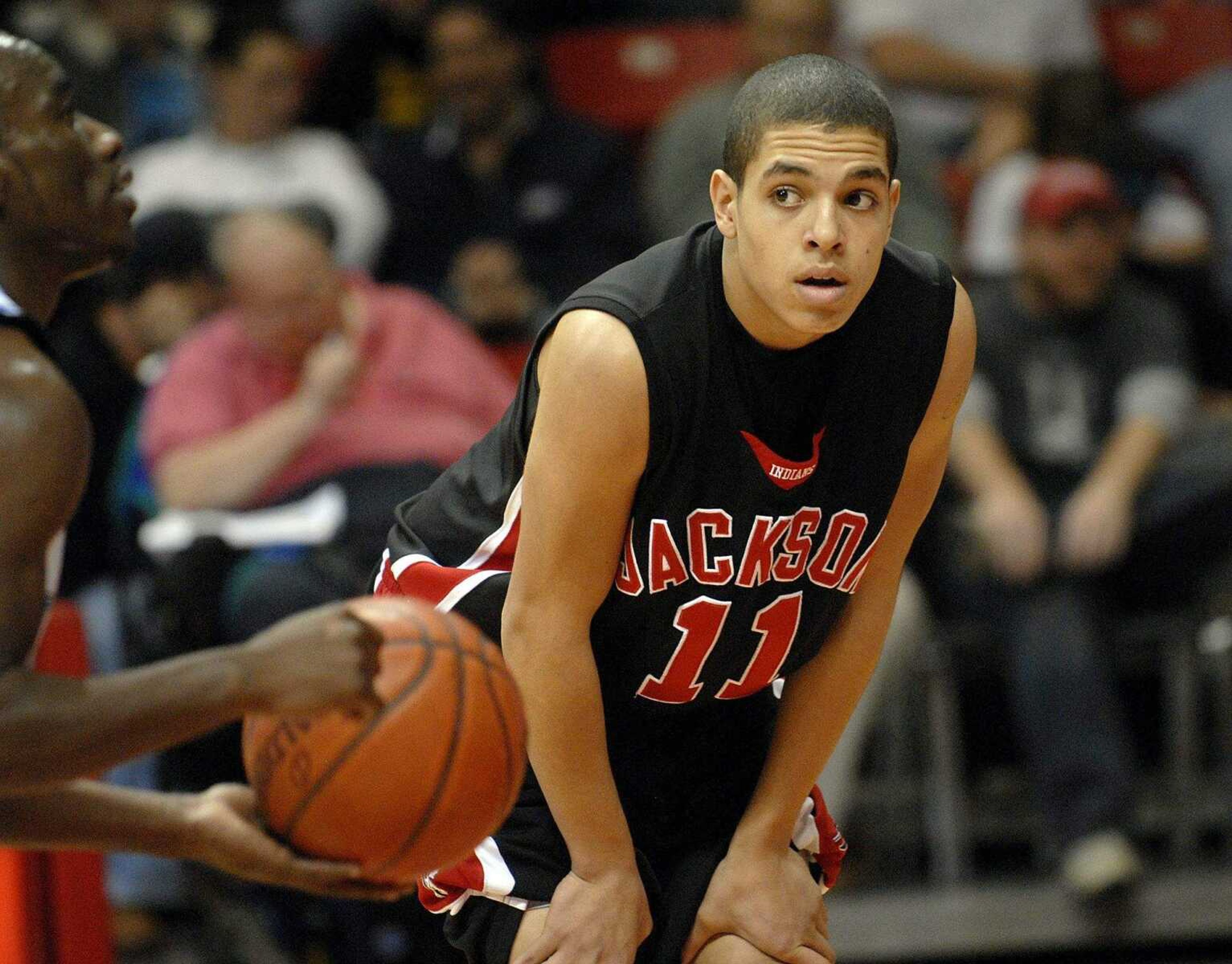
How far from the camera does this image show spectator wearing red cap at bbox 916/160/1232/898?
5.04 meters

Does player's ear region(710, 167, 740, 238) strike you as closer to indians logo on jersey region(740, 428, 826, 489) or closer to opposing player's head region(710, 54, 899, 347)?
opposing player's head region(710, 54, 899, 347)

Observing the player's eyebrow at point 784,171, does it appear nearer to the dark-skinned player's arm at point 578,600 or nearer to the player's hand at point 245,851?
the dark-skinned player's arm at point 578,600

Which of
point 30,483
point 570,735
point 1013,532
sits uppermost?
point 30,483

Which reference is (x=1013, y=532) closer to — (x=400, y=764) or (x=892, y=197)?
(x=892, y=197)

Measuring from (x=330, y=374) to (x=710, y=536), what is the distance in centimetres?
270

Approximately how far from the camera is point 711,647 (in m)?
2.75

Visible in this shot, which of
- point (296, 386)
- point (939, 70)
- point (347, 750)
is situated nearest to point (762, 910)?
point (347, 750)

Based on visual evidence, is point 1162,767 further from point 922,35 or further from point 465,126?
point 465,126

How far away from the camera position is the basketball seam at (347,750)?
7.55 ft

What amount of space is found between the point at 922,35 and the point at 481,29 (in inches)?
61.2

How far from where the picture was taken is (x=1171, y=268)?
6.01 meters

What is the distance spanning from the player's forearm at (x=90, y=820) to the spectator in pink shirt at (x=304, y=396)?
2.56 m

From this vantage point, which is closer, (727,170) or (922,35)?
(727,170)

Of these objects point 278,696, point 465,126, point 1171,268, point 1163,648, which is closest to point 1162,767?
point 1163,648
